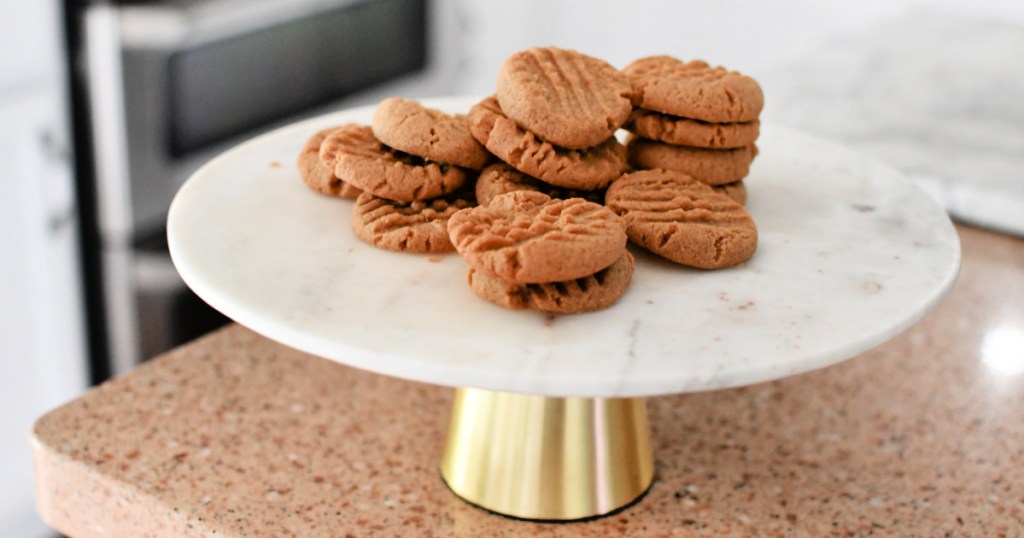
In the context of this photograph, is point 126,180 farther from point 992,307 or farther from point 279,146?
point 992,307

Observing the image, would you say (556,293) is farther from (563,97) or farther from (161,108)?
(161,108)

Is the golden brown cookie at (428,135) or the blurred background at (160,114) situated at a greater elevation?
the golden brown cookie at (428,135)

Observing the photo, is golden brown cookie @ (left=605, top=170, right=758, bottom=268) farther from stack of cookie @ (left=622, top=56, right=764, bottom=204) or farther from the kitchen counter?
the kitchen counter

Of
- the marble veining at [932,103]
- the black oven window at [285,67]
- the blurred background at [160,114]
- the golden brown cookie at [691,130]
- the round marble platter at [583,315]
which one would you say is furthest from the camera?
the black oven window at [285,67]

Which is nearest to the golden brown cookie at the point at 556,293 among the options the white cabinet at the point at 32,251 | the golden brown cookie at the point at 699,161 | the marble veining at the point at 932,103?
the golden brown cookie at the point at 699,161

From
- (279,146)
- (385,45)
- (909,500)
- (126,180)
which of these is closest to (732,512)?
(909,500)

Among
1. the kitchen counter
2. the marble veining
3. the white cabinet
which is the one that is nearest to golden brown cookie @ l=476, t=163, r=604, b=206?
the kitchen counter

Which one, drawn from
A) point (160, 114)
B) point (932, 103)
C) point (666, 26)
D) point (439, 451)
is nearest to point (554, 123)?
point (439, 451)

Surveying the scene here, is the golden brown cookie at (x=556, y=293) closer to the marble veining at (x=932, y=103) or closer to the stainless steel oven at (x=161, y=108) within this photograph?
the marble veining at (x=932, y=103)
